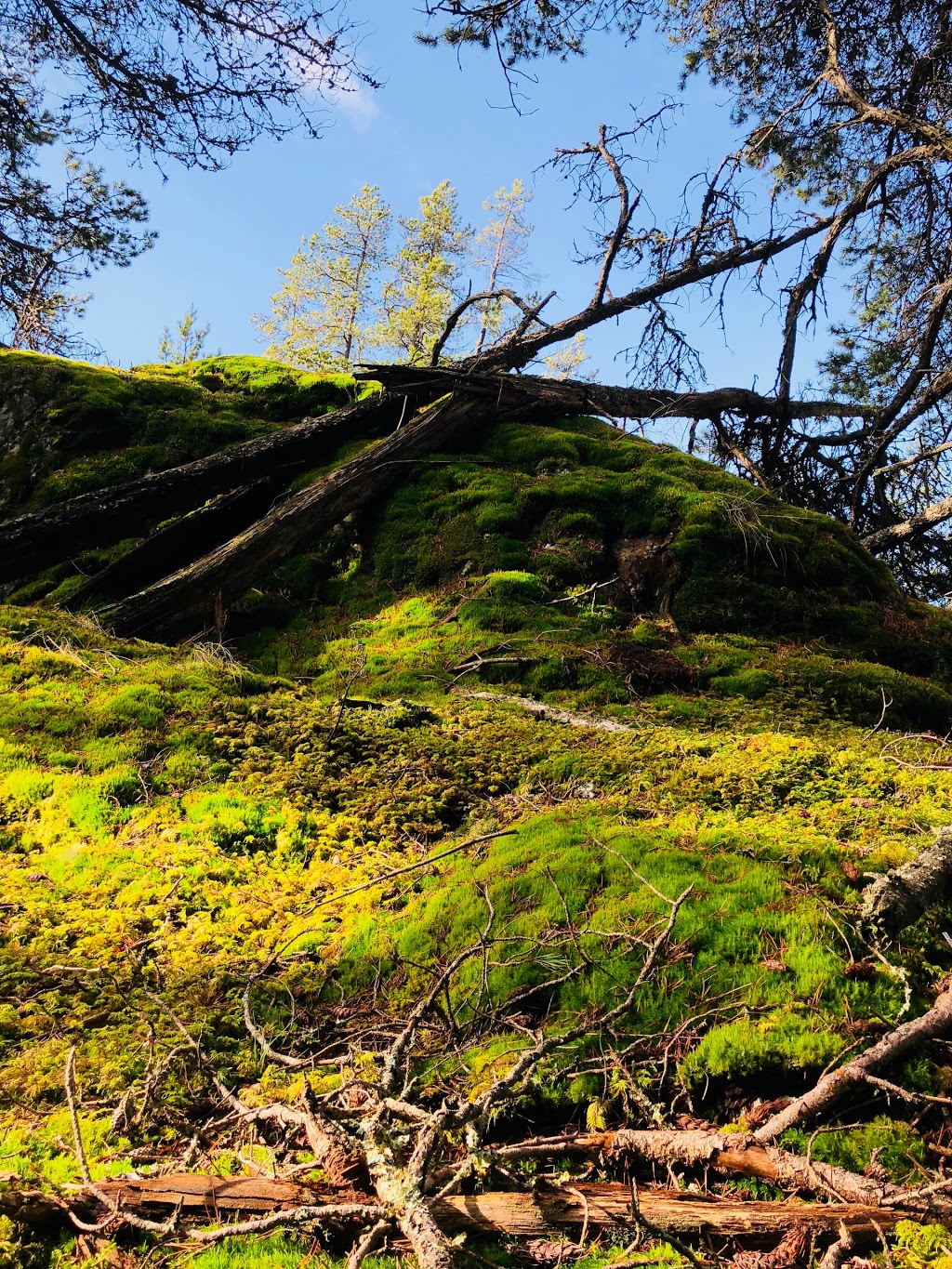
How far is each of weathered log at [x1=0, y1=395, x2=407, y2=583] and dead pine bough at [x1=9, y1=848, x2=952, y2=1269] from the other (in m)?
6.71

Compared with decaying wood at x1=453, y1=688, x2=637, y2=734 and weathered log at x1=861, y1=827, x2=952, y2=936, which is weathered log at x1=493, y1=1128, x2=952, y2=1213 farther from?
decaying wood at x1=453, y1=688, x2=637, y2=734

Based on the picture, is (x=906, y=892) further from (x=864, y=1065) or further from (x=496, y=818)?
(x=496, y=818)

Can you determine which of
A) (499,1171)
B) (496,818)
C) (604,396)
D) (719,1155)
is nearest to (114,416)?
(604,396)

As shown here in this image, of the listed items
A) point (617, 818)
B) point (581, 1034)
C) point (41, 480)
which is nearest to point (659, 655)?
point (617, 818)

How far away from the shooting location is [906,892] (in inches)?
104

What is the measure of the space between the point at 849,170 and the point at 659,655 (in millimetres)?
8227

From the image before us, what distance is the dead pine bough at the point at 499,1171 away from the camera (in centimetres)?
160

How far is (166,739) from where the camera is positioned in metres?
4.86

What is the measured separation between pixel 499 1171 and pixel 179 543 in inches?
299

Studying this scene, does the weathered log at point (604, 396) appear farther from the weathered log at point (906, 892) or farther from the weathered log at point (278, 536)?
the weathered log at point (906, 892)

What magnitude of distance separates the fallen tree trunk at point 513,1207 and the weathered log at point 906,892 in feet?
3.84

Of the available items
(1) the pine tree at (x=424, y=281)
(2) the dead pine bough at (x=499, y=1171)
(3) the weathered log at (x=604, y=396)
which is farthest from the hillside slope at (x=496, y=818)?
(1) the pine tree at (x=424, y=281)

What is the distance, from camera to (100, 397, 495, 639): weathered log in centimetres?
706

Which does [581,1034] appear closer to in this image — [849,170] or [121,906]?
[121,906]
